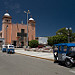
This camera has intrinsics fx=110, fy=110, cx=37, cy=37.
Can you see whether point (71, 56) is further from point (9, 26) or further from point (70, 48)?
point (9, 26)

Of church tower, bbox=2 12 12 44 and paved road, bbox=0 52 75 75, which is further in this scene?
church tower, bbox=2 12 12 44

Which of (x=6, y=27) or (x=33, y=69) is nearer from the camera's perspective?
(x=33, y=69)

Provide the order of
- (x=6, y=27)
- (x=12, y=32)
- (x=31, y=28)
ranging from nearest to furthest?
1. (x=6, y=27)
2. (x=12, y=32)
3. (x=31, y=28)

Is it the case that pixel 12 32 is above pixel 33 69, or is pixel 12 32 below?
above

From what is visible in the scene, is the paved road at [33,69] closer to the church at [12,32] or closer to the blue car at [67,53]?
the blue car at [67,53]

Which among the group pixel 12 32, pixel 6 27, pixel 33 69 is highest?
pixel 6 27

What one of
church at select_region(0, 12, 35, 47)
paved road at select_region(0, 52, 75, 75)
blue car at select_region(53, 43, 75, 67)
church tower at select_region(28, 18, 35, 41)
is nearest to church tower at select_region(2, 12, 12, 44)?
church at select_region(0, 12, 35, 47)

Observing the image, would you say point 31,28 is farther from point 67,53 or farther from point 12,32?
point 67,53

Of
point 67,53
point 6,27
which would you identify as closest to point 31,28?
point 6,27

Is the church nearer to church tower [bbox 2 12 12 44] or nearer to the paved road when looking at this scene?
church tower [bbox 2 12 12 44]

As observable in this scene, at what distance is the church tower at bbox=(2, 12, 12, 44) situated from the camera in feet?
190

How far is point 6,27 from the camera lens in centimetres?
5847

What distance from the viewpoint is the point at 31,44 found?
138ft

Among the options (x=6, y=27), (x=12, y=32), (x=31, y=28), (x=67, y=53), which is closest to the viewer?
(x=67, y=53)
